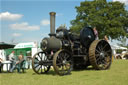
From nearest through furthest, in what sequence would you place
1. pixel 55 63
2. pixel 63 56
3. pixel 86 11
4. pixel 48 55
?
pixel 55 63, pixel 63 56, pixel 48 55, pixel 86 11

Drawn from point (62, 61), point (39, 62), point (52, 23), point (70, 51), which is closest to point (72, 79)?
point (62, 61)

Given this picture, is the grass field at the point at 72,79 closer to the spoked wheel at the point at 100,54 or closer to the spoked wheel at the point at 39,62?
the spoked wheel at the point at 39,62

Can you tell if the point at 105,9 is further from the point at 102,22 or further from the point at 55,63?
the point at 55,63

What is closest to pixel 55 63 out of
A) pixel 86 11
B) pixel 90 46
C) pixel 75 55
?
pixel 75 55

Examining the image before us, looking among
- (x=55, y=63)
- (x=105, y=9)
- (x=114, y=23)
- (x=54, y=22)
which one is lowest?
(x=55, y=63)

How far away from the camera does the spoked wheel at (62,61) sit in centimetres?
751

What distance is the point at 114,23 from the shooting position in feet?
98.5

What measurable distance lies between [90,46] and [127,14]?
24826 millimetres

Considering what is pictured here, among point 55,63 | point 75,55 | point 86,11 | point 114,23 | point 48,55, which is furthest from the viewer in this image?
point 86,11

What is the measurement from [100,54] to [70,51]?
163 centimetres

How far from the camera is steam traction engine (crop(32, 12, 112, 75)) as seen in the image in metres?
7.99

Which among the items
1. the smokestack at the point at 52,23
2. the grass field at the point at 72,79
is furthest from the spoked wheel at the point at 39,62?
the smokestack at the point at 52,23

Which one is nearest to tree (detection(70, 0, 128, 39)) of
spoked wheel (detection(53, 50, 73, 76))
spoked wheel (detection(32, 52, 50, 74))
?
spoked wheel (detection(32, 52, 50, 74))

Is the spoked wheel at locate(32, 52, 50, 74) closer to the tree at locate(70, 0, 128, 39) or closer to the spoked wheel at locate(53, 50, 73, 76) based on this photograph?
the spoked wheel at locate(53, 50, 73, 76)
